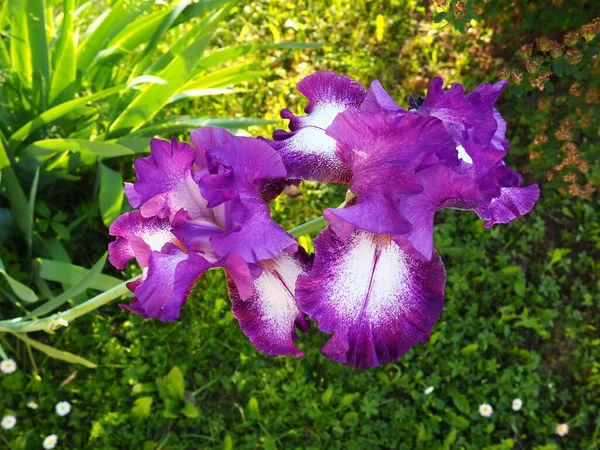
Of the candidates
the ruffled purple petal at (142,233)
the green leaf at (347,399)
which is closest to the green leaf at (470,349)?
the green leaf at (347,399)

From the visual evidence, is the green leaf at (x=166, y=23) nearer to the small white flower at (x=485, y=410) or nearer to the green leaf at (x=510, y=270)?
the green leaf at (x=510, y=270)

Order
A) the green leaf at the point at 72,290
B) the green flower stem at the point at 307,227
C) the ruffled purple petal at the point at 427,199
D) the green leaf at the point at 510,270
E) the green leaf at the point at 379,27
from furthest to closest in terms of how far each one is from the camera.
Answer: the green leaf at the point at 379,27 < the green leaf at the point at 510,270 < the green leaf at the point at 72,290 < the green flower stem at the point at 307,227 < the ruffled purple petal at the point at 427,199

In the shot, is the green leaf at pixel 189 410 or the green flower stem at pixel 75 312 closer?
the green flower stem at pixel 75 312

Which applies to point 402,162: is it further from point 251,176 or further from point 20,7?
point 20,7

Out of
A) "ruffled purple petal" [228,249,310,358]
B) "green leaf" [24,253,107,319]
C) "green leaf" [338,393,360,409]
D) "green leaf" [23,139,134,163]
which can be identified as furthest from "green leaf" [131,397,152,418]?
"ruffled purple petal" [228,249,310,358]

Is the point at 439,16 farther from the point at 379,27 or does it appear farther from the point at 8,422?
the point at 8,422
